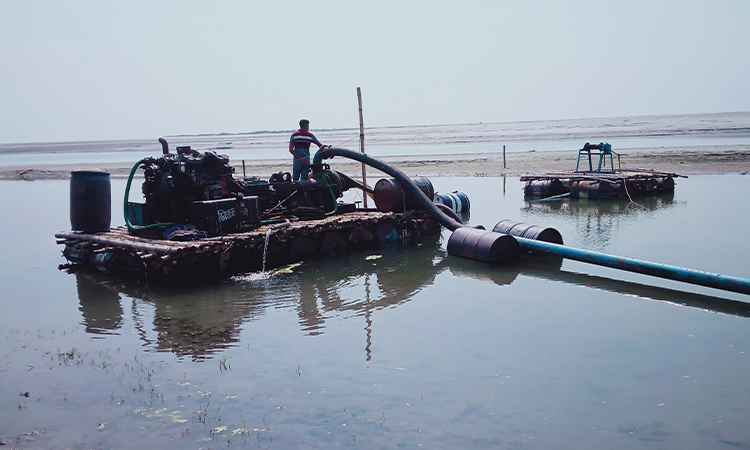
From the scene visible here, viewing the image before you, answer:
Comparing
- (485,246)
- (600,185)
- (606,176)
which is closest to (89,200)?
(485,246)

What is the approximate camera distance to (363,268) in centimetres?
1205

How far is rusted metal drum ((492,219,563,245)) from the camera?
40.1 ft

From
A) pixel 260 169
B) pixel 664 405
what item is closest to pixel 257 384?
pixel 664 405

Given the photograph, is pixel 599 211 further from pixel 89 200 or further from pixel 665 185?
pixel 89 200

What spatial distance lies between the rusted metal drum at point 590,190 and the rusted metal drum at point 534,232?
10.6 meters

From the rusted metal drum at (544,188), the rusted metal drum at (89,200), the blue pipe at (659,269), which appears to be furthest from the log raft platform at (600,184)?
the rusted metal drum at (89,200)

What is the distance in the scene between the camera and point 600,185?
22.1m

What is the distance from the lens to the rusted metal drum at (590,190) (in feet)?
72.2

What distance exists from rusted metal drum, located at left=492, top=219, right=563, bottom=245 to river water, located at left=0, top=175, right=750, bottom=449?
1.82 ft

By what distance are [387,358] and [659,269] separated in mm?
5191

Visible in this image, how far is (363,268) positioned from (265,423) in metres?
6.67

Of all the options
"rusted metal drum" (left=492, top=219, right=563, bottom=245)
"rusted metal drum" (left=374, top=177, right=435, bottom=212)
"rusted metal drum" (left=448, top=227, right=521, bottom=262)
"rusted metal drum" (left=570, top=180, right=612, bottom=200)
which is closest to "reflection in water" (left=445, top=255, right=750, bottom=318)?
"rusted metal drum" (left=448, top=227, right=521, bottom=262)

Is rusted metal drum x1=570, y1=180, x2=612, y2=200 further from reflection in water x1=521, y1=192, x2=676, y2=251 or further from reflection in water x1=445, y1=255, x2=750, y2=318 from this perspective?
reflection in water x1=445, y1=255, x2=750, y2=318

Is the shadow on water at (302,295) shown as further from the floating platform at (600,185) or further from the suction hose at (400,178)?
the floating platform at (600,185)
